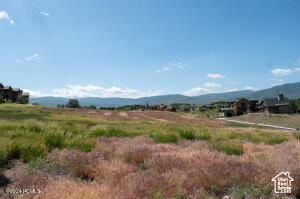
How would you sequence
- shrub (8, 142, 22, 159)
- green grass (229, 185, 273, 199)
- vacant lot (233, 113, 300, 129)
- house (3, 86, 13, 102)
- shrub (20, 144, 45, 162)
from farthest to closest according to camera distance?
house (3, 86, 13, 102)
vacant lot (233, 113, 300, 129)
shrub (8, 142, 22, 159)
shrub (20, 144, 45, 162)
green grass (229, 185, 273, 199)

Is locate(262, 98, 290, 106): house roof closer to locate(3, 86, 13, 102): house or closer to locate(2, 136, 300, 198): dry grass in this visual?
locate(2, 136, 300, 198): dry grass

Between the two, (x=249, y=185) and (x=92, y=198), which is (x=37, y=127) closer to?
(x=92, y=198)

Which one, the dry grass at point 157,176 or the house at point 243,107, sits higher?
the dry grass at point 157,176

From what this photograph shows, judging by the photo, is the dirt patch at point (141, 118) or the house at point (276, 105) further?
the house at point (276, 105)

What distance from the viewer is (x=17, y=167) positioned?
15.6 feet

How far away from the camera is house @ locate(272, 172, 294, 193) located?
3.57 metres

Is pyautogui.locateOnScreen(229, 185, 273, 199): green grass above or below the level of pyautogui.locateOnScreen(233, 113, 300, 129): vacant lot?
above

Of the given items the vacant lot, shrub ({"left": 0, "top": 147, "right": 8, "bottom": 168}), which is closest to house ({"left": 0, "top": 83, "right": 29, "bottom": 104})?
the vacant lot

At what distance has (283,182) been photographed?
12.4 ft

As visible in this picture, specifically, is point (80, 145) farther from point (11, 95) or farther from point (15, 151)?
point (11, 95)

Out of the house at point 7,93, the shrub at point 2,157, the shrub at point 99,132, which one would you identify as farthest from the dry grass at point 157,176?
the house at point 7,93

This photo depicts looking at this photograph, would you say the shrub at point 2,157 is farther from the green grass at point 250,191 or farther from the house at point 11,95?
the house at point 11,95

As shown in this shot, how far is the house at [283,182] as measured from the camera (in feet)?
11.7

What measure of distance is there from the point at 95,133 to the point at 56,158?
561cm
